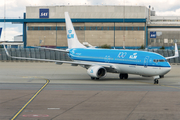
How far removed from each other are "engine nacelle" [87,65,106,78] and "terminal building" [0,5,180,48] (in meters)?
86.4

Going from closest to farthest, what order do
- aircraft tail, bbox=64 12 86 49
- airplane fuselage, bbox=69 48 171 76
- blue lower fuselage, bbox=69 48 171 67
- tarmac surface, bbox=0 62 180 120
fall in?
tarmac surface, bbox=0 62 180 120, airplane fuselage, bbox=69 48 171 76, blue lower fuselage, bbox=69 48 171 67, aircraft tail, bbox=64 12 86 49

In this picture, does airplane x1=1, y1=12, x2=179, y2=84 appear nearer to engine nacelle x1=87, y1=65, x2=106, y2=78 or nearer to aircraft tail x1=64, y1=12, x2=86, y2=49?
engine nacelle x1=87, y1=65, x2=106, y2=78

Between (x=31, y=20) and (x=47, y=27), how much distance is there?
7326 mm

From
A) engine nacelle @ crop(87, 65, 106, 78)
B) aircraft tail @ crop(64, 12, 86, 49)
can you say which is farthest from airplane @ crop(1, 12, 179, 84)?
aircraft tail @ crop(64, 12, 86, 49)

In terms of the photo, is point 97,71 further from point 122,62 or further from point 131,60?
point 131,60

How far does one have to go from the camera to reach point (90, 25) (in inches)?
4803

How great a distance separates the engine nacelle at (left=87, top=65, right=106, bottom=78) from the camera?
33375 mm

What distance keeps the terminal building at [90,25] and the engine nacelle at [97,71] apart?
86430mm

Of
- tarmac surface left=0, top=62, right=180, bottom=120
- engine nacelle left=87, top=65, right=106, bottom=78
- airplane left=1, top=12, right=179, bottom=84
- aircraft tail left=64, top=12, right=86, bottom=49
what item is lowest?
tarmac surface left=0, top=62, right=180, bottom=120

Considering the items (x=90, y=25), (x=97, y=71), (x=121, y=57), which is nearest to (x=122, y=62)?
(x=121, y=57)

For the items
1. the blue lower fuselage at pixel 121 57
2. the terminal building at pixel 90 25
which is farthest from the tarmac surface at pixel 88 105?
the terminal building at pixel 90 25

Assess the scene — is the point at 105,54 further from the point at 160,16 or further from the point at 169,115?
the point at 160,16

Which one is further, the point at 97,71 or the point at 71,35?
the point at 71,35

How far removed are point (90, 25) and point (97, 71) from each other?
90.1 meters
